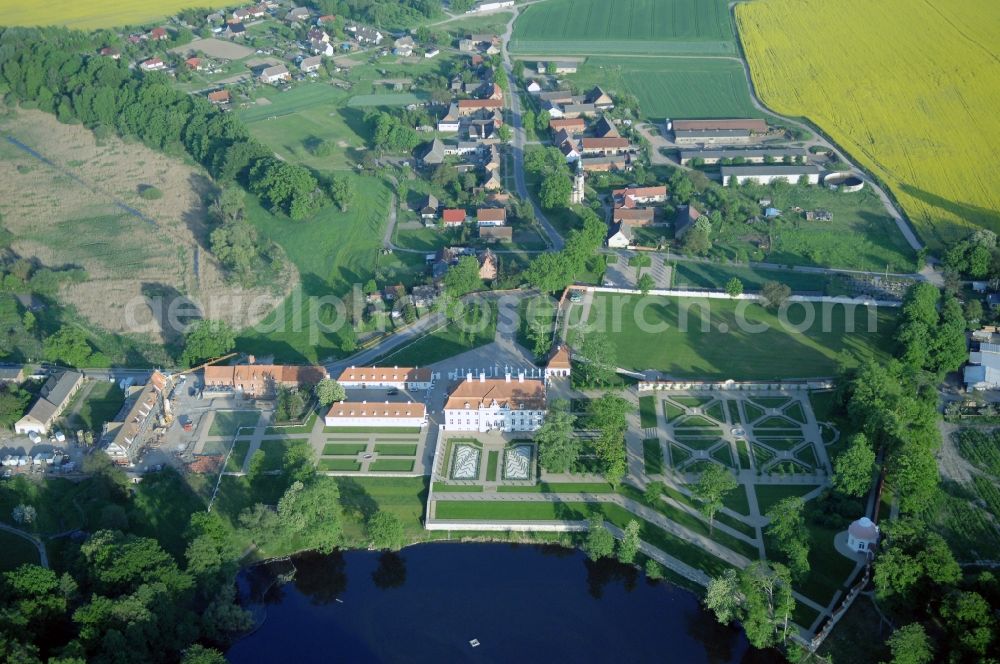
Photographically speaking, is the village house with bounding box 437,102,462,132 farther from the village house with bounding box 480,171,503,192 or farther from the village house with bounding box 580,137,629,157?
the village house with bounding box 480,171,503,192

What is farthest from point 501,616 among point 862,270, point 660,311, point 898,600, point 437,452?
point 862,270

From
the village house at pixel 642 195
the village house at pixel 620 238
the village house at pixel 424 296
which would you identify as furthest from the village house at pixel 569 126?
the village house at pixel 424 296

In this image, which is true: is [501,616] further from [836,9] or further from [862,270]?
[836,9]

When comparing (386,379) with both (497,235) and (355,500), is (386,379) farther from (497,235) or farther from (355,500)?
(497,235)

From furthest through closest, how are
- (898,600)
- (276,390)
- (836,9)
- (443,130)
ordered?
(836,9)
(443,130)
(276,390)
(898,600)

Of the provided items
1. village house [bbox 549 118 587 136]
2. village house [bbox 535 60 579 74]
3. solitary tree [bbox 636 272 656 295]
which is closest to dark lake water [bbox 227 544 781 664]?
solitary tree [bbox 636 272 656 295]

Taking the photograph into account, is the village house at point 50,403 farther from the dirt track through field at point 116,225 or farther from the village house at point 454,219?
the village house at point 454,219

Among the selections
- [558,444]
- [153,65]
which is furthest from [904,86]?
[153,65]
